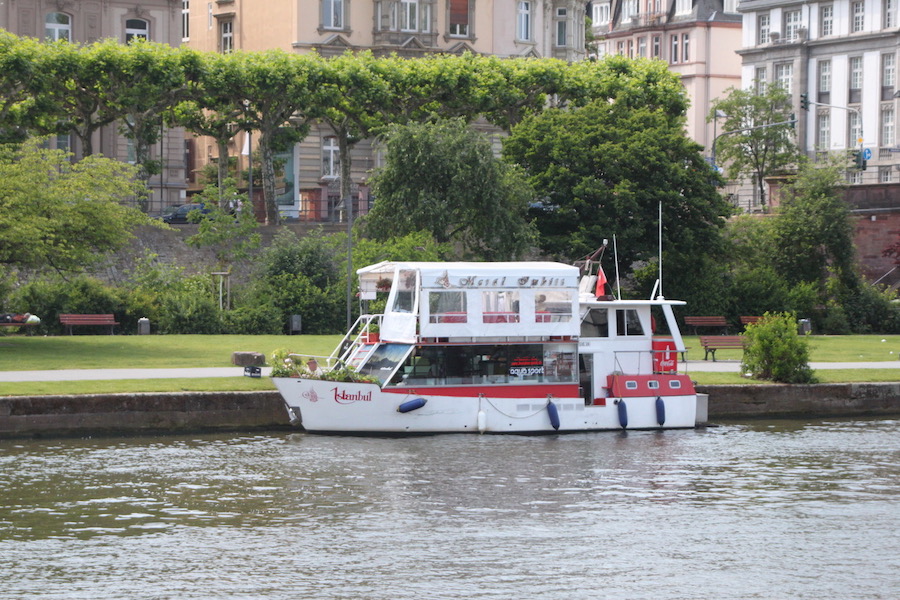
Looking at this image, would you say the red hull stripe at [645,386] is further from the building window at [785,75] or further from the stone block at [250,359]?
the building window at [785,75]

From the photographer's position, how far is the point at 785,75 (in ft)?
382

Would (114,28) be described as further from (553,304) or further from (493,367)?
(493,367)

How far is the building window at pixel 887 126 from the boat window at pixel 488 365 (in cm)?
7689

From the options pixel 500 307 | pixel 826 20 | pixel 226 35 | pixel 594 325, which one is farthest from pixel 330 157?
pixel 500 307

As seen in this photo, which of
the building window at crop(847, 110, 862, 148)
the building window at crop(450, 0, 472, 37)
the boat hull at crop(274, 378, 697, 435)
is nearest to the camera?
the boat hull at crop(274, 378, 697, 435)

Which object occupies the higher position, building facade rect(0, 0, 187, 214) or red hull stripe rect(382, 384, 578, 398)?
building facade rect(0, 0, 187, 214)

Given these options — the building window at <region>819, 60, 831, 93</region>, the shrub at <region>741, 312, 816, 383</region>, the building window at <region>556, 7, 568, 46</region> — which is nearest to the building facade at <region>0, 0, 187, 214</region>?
the building window at <region>556, 7, 568, 46</region>

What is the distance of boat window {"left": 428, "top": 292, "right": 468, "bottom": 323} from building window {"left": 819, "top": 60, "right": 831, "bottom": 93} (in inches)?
3294

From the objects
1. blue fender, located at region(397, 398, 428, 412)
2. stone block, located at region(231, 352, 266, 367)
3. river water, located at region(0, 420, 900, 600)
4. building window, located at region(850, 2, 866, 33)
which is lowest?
river water, located at region(0, 420, 900, 600)

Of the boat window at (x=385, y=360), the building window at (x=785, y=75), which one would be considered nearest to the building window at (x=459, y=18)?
the building window at (x=785, y=75)

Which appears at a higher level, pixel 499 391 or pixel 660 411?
pixel 499 391

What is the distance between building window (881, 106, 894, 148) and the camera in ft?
353

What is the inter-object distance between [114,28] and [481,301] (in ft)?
170

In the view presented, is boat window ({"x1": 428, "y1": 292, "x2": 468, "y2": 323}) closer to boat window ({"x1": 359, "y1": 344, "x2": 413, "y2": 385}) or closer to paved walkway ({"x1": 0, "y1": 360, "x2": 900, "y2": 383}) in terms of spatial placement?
boat window ({"x1": 359, "y1": 344, "x2": 413, "y2": 385})
